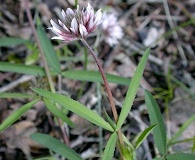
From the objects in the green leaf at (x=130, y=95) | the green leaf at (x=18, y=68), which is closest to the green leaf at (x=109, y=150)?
the green leaf at (x=130, y=95)

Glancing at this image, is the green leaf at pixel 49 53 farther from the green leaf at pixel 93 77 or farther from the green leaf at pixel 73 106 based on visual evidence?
the green leaf at pixel 73 106

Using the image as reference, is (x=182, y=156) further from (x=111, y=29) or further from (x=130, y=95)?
(x=111, y=29)

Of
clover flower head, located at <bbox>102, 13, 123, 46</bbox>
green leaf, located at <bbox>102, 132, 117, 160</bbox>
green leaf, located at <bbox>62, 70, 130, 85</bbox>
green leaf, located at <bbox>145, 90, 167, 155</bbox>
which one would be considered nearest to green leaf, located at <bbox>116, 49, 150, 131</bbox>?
green leaf, located at <bbox>102, 132, 117, 160</bbox>

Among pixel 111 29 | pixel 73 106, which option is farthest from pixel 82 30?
pixel 111 29

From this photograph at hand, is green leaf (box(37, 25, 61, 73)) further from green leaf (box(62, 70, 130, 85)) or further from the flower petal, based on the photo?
the flower petal

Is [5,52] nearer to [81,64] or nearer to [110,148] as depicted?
[81,64]

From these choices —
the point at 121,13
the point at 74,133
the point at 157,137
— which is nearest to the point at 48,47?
the point at 74,133
